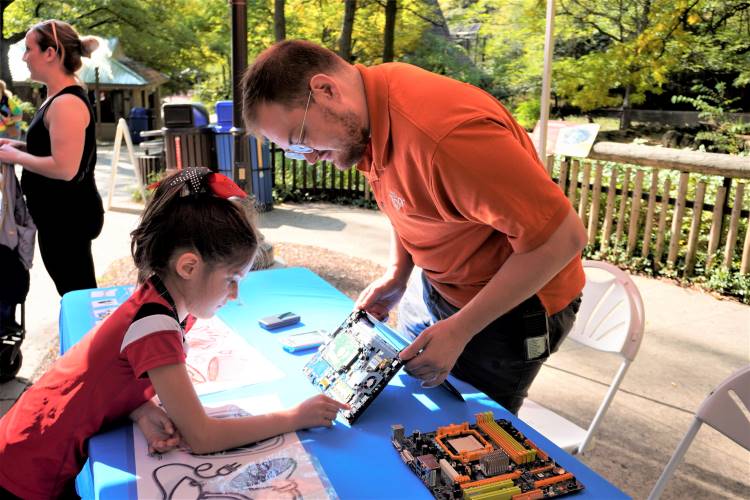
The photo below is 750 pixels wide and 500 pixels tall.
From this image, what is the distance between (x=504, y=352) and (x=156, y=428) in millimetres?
975

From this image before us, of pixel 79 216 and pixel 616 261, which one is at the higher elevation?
pixel 79 216

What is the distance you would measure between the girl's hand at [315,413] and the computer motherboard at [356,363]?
0.06 metres

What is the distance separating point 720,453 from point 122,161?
1483cm

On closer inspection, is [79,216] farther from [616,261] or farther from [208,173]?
[616,261]

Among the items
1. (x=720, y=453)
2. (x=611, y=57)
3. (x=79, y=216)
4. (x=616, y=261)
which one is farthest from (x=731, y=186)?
(x=611, y=57)

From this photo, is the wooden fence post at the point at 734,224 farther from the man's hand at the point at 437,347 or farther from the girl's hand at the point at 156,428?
the girl's hand at the point at 156,428

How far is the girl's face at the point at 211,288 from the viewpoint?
1.63 m

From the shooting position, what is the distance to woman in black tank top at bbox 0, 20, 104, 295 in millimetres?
3127

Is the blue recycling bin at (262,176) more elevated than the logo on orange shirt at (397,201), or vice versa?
the logo on orange shirt at (397,201)

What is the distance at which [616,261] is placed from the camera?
20.8 feet

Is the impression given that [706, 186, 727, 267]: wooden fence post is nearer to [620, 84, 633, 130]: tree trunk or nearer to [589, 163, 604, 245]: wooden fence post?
[589, 163, 604, 245]: wooden fence post

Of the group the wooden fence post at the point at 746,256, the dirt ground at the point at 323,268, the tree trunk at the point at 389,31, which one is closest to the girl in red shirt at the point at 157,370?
the dirt ground at the point at 323,268

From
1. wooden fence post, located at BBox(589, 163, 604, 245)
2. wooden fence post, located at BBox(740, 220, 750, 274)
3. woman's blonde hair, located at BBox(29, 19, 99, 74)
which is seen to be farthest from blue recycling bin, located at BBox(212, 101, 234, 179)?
wooden fence post, located at BBox(740, 220, 750, 274)

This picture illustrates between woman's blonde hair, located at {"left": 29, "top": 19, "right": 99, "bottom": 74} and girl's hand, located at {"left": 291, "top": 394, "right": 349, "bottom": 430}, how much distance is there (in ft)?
8.25
